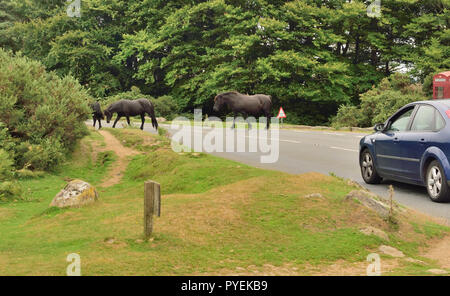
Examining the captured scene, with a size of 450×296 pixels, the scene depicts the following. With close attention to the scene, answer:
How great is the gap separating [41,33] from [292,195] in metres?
49.9

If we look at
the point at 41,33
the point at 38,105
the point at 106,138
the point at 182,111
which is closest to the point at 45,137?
the point at 38,105

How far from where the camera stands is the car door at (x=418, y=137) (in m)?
9.52

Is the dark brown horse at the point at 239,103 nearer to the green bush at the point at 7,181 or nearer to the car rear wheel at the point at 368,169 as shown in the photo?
the green bush at the point at 7,181

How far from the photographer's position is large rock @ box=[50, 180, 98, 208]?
9.15 meters

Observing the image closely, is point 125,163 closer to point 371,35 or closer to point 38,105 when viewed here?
point 38,105

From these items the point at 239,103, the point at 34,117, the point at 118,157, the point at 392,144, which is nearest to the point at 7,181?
the point at 34,117

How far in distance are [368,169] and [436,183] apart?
2478 mm

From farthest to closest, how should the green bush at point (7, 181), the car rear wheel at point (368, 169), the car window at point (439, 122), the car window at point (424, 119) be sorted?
the car rear wheel at point (368, 169), the green bush at point (7, 181), the car window at point (424, 119), the car window at point (439, 122)

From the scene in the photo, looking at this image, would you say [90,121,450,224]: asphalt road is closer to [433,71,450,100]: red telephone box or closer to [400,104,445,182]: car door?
[400,104,445,182]: car door

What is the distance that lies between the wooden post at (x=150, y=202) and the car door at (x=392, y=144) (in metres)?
5.81

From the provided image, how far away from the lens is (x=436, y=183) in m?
9.41

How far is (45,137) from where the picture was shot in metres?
15.1

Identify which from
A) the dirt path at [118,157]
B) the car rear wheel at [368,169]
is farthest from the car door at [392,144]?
the dirt path at [118,157]

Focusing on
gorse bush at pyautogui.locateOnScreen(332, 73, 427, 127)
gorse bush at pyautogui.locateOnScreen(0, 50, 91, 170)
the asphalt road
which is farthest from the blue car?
gorse bush at pyautogui.locateOnScreen(332, 73, 427, 127)
